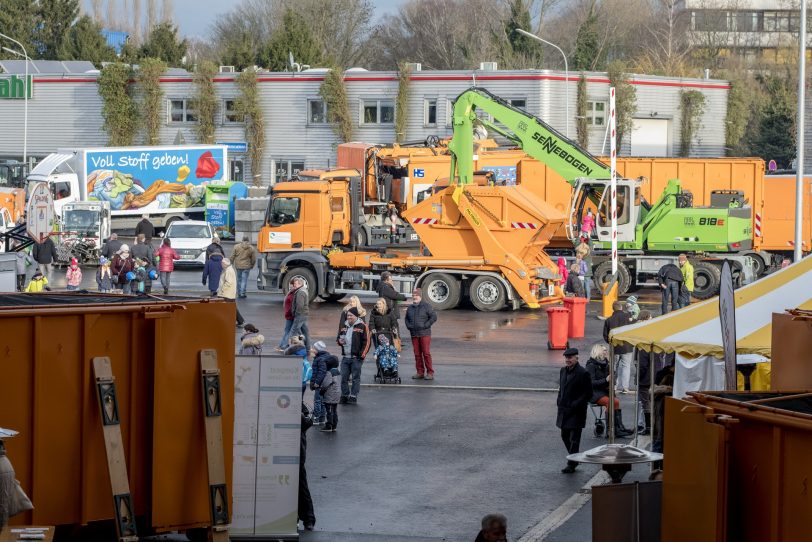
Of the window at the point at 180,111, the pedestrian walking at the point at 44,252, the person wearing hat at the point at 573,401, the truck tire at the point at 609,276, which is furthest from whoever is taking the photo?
the window at the point at 180,111

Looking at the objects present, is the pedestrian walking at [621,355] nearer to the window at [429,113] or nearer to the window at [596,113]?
the window at [429,113]

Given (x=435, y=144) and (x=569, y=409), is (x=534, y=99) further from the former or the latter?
(x=569, y=409)

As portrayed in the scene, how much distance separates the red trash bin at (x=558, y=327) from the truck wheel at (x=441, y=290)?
5644mm

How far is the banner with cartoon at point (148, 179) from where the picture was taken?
48312 millimetres

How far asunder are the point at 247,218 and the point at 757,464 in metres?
32.3

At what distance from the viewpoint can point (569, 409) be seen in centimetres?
1495

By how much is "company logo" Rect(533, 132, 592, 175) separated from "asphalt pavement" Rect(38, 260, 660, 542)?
28.8ft

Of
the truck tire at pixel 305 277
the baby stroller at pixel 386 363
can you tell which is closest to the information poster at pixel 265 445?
the baby stroller at pixel 386 363

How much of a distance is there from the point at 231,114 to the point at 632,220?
30554 millimetres

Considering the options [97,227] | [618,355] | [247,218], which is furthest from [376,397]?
[97,227]

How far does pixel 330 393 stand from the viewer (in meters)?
16.3

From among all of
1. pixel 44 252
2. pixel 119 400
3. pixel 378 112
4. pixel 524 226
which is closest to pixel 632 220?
pixel 524 226

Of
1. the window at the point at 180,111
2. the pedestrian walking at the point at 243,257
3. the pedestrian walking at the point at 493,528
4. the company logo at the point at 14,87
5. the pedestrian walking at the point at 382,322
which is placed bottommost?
the pedestrian walking at the point at 493,528

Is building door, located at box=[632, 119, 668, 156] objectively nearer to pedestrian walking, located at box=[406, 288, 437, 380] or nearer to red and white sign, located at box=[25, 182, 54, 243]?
red and white sign, located at box=[25, 182, 54, 243]
